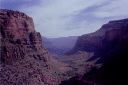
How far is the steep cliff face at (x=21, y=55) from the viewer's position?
64188 millimetres

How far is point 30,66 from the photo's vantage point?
68375 mm

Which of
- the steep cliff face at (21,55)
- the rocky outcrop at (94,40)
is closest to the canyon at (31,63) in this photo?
the steep cliff face at (21,55)

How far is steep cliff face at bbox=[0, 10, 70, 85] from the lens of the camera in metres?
64.2

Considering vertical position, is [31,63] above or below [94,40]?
below

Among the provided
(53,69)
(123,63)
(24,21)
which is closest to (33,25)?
(24,21)

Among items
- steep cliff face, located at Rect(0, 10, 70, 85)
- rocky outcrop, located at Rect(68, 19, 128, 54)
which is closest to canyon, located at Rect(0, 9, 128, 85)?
steep cliff face, located at Rect(0, 10, 70, 85)

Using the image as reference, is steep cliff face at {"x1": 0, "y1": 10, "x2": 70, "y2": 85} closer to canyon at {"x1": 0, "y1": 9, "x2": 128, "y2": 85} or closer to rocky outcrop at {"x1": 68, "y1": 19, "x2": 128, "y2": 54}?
canyon at {"x1": 0, "y1": 9, "x2": 128, "y2": 85}

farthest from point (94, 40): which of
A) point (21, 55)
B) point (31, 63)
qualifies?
point (21, 55)

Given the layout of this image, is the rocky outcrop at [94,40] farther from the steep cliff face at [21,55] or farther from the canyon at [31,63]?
the steep cliff face at [21,55]

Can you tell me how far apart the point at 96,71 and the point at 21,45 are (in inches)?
687

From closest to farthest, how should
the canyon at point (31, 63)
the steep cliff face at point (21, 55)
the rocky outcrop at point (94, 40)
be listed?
the canyon at point (31, 63), the steep cliff face at point (21, 55), the rocky outcrop at point (94, 40)

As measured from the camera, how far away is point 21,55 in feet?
227

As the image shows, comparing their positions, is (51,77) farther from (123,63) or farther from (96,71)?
(123,63)

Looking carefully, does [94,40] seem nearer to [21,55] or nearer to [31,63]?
[31,63]
